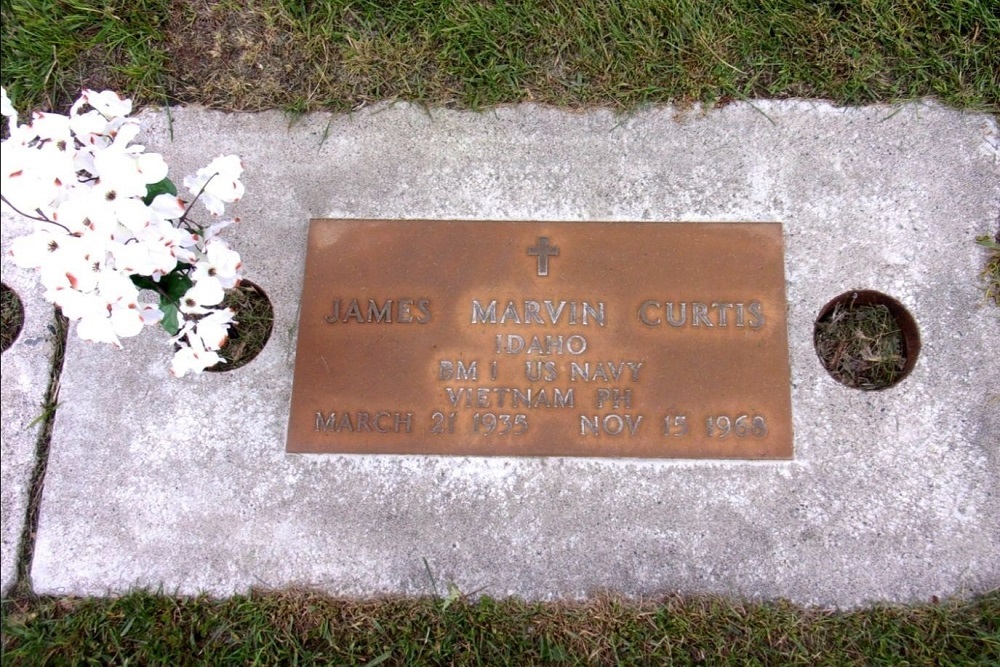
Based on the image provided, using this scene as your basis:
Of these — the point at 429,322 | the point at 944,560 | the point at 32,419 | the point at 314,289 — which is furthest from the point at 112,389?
the point at 944,560

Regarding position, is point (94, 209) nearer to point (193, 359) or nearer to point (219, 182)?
point (219, 182)

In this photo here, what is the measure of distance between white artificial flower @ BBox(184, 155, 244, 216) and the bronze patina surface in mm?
526

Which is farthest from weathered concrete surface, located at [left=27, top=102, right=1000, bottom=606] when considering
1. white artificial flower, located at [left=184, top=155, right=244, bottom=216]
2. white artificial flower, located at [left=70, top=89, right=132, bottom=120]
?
white artificial flower, located at [left=70, top=89, right=132, bottom=120]

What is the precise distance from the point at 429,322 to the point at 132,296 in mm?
832

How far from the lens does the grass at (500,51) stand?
7.31 ft

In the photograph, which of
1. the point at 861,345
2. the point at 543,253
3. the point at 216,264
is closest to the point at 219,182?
the point at 216,264

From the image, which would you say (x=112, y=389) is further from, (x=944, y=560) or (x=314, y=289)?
(x=944, y=560)

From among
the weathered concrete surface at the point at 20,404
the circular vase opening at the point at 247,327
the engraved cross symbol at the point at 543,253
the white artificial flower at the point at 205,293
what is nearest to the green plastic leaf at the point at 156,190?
the white artificial flower at the point at 205,293

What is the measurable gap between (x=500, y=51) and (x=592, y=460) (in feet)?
4.48

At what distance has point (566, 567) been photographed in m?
1.96

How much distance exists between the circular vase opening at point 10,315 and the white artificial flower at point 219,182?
1.07 m

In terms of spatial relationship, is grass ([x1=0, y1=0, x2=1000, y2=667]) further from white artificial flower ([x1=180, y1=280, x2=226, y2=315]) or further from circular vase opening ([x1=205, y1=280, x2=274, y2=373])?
white artificial flower ([x1=180, y1=280, x2=226, y2=315])

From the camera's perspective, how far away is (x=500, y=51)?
228cm

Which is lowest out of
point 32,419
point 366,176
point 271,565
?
point 271,565
